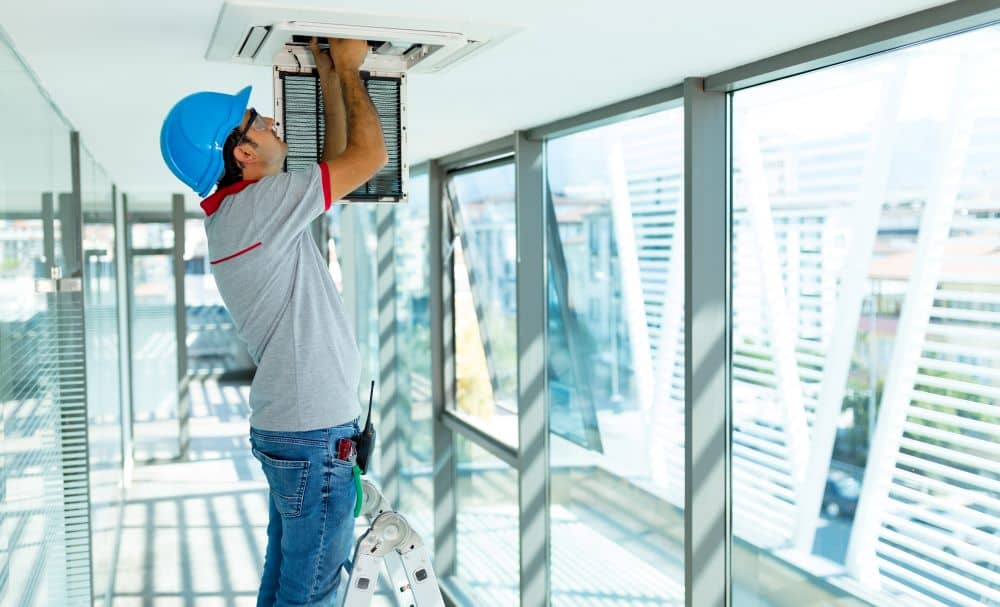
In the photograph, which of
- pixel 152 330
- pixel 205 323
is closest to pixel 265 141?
pixel 152 330

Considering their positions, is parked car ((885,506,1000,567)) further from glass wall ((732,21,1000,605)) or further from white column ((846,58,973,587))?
white column ((846,58,973,587))

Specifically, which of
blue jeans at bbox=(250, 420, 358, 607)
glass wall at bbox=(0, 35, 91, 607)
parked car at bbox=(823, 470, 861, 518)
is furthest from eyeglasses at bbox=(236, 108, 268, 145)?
parked car at bbox=(823, 470, 861, 518)

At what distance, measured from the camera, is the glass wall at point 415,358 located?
18.6 feet

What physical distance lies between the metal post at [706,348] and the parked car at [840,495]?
376 mm

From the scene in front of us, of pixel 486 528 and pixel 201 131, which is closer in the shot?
pixel 201 131

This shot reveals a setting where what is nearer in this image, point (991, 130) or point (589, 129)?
point (991, 130)

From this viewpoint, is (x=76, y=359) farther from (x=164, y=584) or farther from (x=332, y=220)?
(x=332, y=220)

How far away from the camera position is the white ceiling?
173cm

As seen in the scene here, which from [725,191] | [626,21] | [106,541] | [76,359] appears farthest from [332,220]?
[626,21]

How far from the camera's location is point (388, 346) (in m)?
6.45

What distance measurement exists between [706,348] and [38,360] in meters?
1.83

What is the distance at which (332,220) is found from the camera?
804 cm

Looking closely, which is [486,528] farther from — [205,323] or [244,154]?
[205,323]

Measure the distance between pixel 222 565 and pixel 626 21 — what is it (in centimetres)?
473
